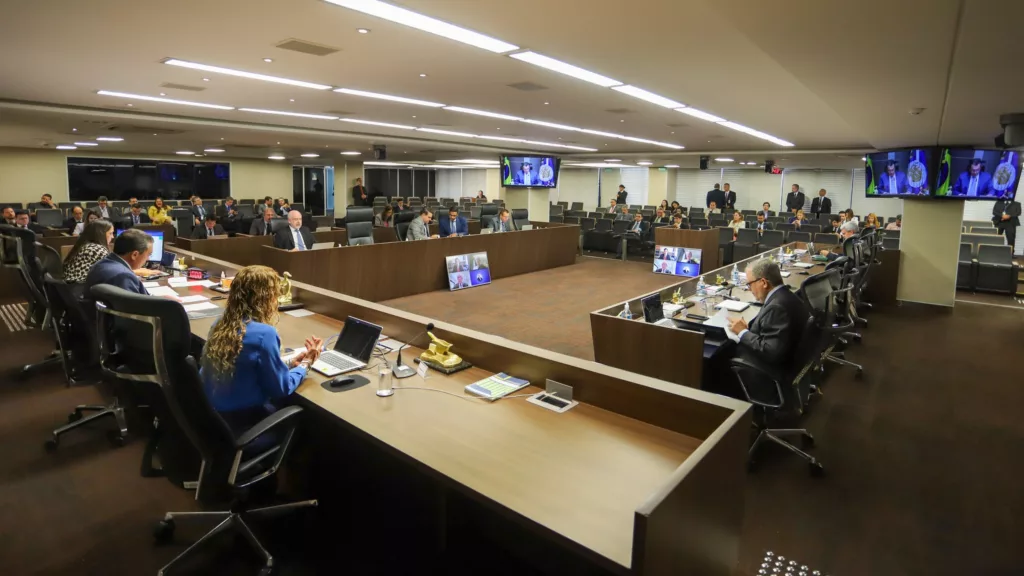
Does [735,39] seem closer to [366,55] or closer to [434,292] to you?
[366,55]

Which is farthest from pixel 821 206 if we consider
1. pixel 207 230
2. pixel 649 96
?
pixel 207 230

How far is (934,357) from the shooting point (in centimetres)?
633

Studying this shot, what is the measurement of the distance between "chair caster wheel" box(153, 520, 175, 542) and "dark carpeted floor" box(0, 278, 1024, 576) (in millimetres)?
49

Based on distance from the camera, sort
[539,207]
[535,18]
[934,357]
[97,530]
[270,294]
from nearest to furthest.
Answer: [270,294] → [97,530] → [535,18] → [934,357] → [539,207]

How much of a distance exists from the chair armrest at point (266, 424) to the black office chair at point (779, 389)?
9.25 ft

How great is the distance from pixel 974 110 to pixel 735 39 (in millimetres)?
3198

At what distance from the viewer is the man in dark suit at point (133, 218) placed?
7375 millimetres

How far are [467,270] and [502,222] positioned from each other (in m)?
2.25

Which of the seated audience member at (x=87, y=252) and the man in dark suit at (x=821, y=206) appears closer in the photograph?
the seated audience member at (x=87, y=252)

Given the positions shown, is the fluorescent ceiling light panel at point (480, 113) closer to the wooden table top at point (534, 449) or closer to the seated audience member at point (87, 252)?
the seated audience member at point (87, 252)

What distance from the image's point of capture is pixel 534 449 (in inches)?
84.6

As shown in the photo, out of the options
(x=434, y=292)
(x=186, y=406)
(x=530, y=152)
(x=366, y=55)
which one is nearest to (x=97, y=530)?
(x=186, y=406)

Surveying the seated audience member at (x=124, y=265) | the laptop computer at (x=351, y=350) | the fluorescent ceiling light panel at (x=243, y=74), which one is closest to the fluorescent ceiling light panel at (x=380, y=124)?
the fluorescent ceiling light panel at (x=243, y=74)

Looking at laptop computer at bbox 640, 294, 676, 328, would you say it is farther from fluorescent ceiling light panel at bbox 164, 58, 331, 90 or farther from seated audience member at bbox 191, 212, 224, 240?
seated audience member at bbox 191, 212, 224, 240
